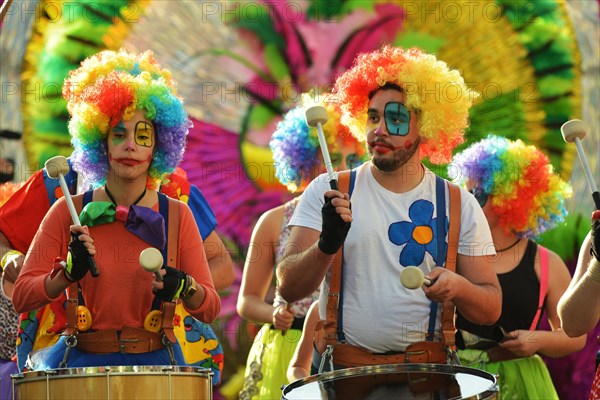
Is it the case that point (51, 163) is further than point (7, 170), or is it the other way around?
point (7, 170)

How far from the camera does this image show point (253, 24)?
8.93 metres

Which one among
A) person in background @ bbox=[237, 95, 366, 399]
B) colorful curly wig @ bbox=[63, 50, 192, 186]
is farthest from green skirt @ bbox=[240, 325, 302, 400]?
colorful curly wig @ bbox=[63, 50, 192, 186]

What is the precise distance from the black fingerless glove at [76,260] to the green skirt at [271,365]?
1.97 meters

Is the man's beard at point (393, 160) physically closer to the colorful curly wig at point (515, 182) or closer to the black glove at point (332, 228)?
the black glove at point (332, 228)

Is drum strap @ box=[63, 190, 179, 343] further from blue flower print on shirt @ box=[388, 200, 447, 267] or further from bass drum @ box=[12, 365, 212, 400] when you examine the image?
blue flower print on shirt @ box=[388, 200, 447, 267]

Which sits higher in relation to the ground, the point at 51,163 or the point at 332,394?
the point at 51,163

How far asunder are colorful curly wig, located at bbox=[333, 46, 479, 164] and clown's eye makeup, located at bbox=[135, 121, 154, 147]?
73 cm

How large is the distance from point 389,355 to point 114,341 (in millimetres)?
952

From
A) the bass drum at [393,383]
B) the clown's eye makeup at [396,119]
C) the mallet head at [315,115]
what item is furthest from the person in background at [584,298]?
the mallet head at [315,115]

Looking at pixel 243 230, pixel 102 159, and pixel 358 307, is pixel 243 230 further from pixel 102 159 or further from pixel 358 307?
pixel 358 307

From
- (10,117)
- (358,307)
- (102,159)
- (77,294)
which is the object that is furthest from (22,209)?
(10,117)

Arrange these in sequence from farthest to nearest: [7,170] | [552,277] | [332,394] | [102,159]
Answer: [7,170] → [552,277] → [102,159] → [332,394]

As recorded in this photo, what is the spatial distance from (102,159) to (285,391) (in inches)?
57.9

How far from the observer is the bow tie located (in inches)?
A: 178
